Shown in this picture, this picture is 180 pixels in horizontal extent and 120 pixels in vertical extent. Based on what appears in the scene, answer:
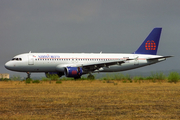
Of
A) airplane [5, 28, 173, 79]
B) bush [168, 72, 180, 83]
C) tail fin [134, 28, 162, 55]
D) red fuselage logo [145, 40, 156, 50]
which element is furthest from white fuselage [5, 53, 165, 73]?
bush [168, 72, 180, 83]

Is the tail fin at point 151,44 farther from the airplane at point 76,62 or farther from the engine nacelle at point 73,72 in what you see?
the engine nacelle at point 73,72

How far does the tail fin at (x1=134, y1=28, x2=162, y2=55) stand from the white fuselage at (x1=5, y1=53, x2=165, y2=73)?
7.24 feet

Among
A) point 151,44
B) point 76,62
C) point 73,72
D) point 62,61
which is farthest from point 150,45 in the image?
point 73,72

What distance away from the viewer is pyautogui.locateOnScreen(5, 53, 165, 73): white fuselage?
38.3 meters

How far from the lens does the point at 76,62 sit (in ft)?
135

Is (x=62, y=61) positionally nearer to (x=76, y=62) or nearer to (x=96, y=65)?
(x=76, y=62)

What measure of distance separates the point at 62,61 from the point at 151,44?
15.8 m

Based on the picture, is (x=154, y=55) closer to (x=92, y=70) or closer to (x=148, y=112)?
(x=92, y=70)

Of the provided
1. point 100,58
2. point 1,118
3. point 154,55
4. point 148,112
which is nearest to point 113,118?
point 148,112

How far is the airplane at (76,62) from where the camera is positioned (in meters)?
38.3

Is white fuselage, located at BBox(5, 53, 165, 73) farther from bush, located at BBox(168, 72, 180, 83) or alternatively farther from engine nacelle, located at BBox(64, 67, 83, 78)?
bush, located at BBox(168, 72, 180, 83)

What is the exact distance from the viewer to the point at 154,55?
4772 cm

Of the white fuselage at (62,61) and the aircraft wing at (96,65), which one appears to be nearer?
the white fuselage at (62,61)

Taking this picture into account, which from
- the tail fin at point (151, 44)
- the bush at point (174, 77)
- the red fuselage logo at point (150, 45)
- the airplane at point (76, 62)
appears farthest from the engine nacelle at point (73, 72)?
the red fuselage logo at point (150, 45)
